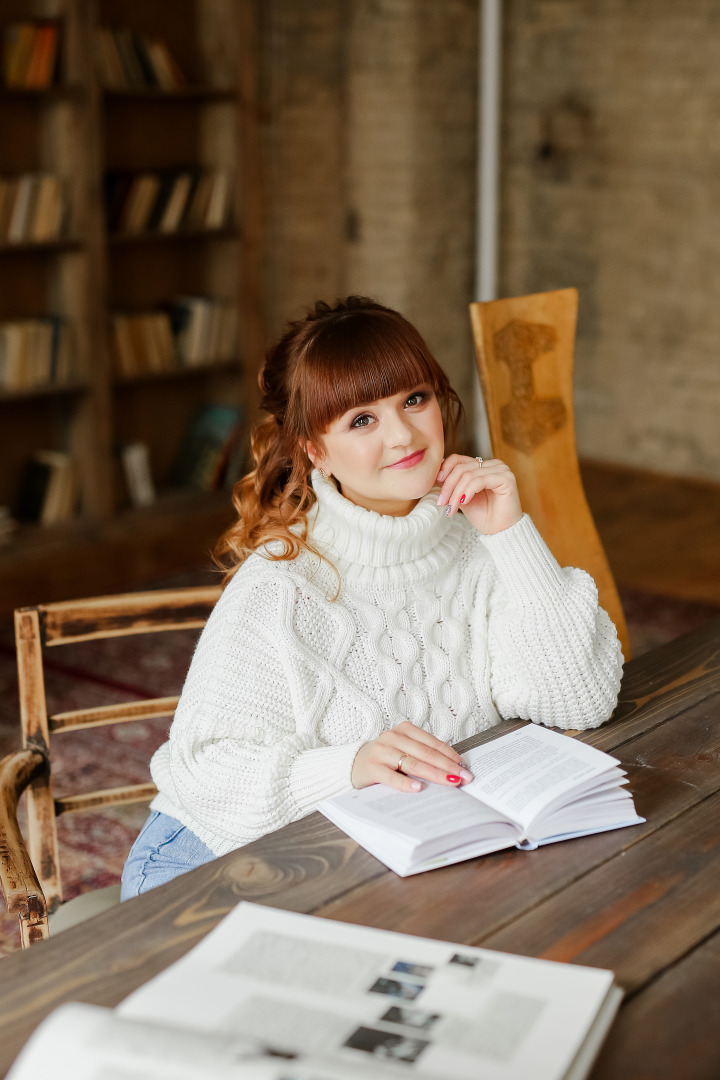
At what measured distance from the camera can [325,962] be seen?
39.1 inches

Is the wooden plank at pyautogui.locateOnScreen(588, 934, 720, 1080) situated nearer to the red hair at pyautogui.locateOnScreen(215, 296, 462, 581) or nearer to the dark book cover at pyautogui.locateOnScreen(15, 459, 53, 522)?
the red hair at pyautogui.locateOnScreen(215, 296, 462, 581)

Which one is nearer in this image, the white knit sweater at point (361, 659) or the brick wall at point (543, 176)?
the white knit sweater at point (361, 659)

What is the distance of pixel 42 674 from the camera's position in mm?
1610

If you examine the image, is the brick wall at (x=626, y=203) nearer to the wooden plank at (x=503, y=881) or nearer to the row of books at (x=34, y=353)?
the row of books at (x=34, y=353)

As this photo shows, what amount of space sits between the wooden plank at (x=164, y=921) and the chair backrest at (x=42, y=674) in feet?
1.53

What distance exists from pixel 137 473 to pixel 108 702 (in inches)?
71.6

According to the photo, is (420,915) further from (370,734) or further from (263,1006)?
(370,734)

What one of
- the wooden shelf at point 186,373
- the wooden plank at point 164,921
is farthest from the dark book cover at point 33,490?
the wooden plank at point 164,921

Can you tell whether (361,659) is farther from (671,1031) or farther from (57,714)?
(671,1031)

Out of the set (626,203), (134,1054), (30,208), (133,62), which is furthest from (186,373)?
(134,1054)

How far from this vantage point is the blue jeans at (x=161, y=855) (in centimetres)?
153

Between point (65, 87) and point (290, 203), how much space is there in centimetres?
155

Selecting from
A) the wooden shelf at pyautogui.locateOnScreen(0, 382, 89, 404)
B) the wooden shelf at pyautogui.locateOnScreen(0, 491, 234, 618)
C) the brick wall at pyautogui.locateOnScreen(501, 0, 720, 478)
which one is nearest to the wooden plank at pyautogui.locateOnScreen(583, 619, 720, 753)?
the wooden shelf at pyautogui.locateOnScreen(0, 491, 234, 618)

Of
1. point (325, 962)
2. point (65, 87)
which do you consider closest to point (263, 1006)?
point (325, 962)
